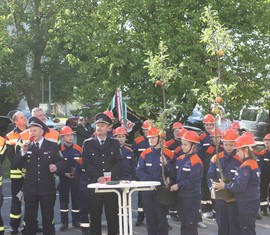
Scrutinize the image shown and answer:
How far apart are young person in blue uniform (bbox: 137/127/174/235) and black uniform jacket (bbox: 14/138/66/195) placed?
1331 millimetres

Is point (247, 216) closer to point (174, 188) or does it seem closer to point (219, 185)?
point (219, 185)

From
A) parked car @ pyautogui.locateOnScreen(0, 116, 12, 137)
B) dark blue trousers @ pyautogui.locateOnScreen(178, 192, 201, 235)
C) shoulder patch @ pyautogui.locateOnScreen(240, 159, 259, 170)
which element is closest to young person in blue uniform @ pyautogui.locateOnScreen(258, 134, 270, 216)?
dark blue trousers @ pyautogui.locateOnScreen(178, 192, 201, 235)

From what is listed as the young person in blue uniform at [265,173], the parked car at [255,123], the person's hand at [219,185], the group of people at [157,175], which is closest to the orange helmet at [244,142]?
the group of people at [157,175]

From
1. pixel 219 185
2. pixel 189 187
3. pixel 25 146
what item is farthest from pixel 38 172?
pixel 219 185

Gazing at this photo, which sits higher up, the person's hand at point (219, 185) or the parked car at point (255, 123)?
the parked car at point (255, 123)

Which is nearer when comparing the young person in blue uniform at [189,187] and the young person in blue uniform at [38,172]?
the young person in blue uniform at [189,187]

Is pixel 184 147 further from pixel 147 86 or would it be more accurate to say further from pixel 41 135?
pixel 147 86

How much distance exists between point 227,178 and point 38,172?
2.80m

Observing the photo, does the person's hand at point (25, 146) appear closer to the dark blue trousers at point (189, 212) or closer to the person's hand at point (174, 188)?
the person's hand at point (174, 188)

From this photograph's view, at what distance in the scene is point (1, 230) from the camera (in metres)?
8.11

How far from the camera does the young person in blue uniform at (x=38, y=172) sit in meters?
A: 7.48

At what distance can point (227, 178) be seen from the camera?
7086mm

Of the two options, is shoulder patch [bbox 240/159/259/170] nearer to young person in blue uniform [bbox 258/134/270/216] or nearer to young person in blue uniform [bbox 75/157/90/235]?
young person in blue uniform [bbox 75/157/90/235]

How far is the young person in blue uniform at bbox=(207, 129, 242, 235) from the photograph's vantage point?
274 inches
